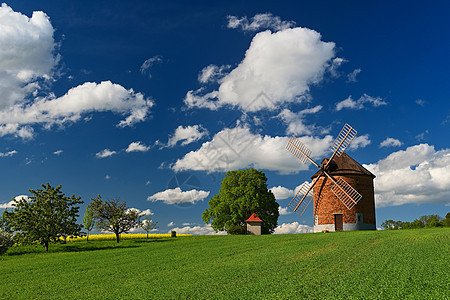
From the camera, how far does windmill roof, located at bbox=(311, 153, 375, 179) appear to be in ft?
160

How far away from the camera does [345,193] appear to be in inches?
1842

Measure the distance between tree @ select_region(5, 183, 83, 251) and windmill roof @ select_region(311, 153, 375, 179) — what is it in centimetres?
3185

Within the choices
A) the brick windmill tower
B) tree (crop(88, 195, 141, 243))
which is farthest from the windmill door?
tree (crop(88, 195, 141, 243))

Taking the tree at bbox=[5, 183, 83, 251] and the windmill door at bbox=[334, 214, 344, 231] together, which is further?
the windmill door at bbox=[334, 214, 344, 231]

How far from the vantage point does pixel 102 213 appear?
49500 millimetres

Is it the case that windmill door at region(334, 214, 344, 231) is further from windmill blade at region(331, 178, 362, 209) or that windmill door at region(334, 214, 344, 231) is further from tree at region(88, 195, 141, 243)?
tree at region(88, 195, 141, 243)

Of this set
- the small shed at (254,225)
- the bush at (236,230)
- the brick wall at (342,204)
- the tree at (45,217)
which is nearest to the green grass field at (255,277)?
the tree at (45,217)

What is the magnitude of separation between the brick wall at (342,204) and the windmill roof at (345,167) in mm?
542

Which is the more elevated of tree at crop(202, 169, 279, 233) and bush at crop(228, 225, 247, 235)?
tree at crop(202, 169, 279, 233)

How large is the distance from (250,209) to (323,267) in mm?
38030

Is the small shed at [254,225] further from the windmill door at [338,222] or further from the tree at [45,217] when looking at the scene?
the tree at [45,217]

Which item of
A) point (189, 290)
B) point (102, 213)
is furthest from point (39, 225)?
point (189, 290)

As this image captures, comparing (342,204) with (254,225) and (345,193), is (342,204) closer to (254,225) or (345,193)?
(345,193)

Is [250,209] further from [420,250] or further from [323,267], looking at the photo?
[323,267]
